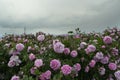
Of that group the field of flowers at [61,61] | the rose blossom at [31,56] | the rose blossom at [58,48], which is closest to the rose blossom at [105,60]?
the field of flowers at [61,61]

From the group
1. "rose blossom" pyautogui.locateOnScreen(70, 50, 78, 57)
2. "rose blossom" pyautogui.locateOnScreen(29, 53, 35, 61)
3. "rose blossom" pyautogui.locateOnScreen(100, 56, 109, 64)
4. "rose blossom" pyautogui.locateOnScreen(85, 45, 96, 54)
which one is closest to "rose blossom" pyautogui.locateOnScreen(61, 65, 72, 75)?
"rose blossom" pyautogui.locateOnScreen(70, 50, 78, 57)

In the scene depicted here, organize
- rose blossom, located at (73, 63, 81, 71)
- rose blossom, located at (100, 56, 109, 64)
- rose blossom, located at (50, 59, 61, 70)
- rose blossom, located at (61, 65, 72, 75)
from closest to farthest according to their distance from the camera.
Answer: rose blossom, located at (61, 65, 72, 75), rose blossom, located at (50, 59, 61, 70), rose blossom, located at (73, 63, 81, 71), rose blossom, located at (100, 56, 109, 64)

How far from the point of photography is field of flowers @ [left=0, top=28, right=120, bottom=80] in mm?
6164

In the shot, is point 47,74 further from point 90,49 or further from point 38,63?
point 90,49

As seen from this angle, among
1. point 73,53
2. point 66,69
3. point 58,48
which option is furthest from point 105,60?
point 66,69

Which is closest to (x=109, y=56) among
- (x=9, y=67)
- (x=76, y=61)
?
(x=76, y=61)

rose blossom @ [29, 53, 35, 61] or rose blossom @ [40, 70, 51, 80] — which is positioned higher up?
rose blossom @ [29, 53, 35, 61]

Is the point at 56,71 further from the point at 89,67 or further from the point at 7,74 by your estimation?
the point at 7,74

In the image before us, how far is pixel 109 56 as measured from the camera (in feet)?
23.2

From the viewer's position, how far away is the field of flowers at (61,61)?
6.16m

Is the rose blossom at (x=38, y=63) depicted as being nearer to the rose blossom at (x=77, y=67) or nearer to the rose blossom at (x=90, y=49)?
the rose blossom at (x=77, y=67)

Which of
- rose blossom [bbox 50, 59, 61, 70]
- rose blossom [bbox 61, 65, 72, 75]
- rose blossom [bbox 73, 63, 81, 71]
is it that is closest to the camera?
rose blossom [bbox 61, 65, 72, 75]

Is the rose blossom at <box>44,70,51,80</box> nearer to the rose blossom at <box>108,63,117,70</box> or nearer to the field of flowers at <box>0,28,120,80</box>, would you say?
the field of flowers at <box>0,28,120,80</box>

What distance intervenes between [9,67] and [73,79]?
1.49 metres
